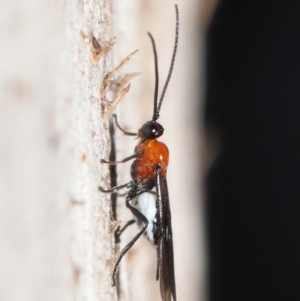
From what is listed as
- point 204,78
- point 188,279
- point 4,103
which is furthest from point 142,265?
point 4,103

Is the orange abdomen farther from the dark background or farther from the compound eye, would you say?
the dark background

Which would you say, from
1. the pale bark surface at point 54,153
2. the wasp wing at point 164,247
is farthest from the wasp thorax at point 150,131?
the pale bark surface at point 54,153

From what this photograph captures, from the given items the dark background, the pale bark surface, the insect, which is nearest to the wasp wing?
the insect

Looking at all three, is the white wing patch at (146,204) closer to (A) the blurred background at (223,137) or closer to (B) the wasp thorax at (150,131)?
(A) the blurred background at (223,137)

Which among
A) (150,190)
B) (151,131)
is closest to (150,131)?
(151,131)

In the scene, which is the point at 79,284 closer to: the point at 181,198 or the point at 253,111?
the point at 181,198
